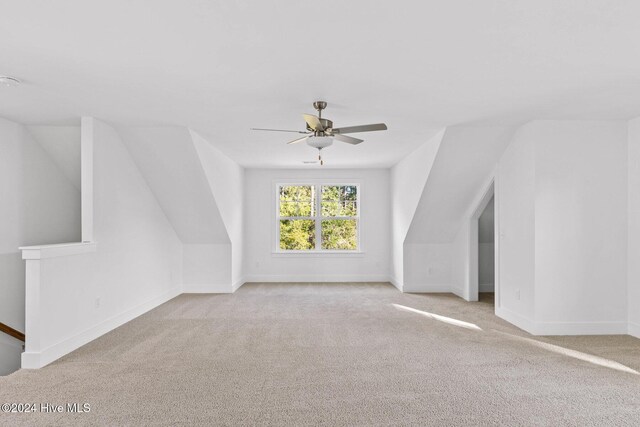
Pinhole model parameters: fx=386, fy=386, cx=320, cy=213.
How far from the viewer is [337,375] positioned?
122 inches

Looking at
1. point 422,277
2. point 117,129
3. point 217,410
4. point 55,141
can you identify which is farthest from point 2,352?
point 422,277

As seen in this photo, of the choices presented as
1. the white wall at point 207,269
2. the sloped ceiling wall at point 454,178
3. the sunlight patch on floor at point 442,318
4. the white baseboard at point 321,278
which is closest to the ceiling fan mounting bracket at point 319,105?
the sloped ceiling wall at point 454,178

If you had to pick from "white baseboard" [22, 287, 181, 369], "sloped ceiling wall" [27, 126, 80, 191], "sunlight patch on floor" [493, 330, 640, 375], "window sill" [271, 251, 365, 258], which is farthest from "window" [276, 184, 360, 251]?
"sunlight patch on floor" [493, 330, 640, 375]

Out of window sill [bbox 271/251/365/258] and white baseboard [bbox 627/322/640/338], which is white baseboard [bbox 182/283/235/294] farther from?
white baseboard [bbox 627/322/640/338]

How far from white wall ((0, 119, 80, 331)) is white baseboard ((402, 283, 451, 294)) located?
5360 mm

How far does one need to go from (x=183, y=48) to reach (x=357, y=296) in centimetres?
→ 490

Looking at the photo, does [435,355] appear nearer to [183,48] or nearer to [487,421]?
[487,421]

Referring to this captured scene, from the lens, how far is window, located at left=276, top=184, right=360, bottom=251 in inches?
322

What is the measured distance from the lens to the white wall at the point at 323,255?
800 cm

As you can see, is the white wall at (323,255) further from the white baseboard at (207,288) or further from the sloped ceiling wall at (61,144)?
the sloped ceiling wall at (61,144)

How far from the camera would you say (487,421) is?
7.80 feet

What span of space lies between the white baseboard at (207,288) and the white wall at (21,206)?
2202mm

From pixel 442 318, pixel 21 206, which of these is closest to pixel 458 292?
pixel 442 318

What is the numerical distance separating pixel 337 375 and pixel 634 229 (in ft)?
12.1
